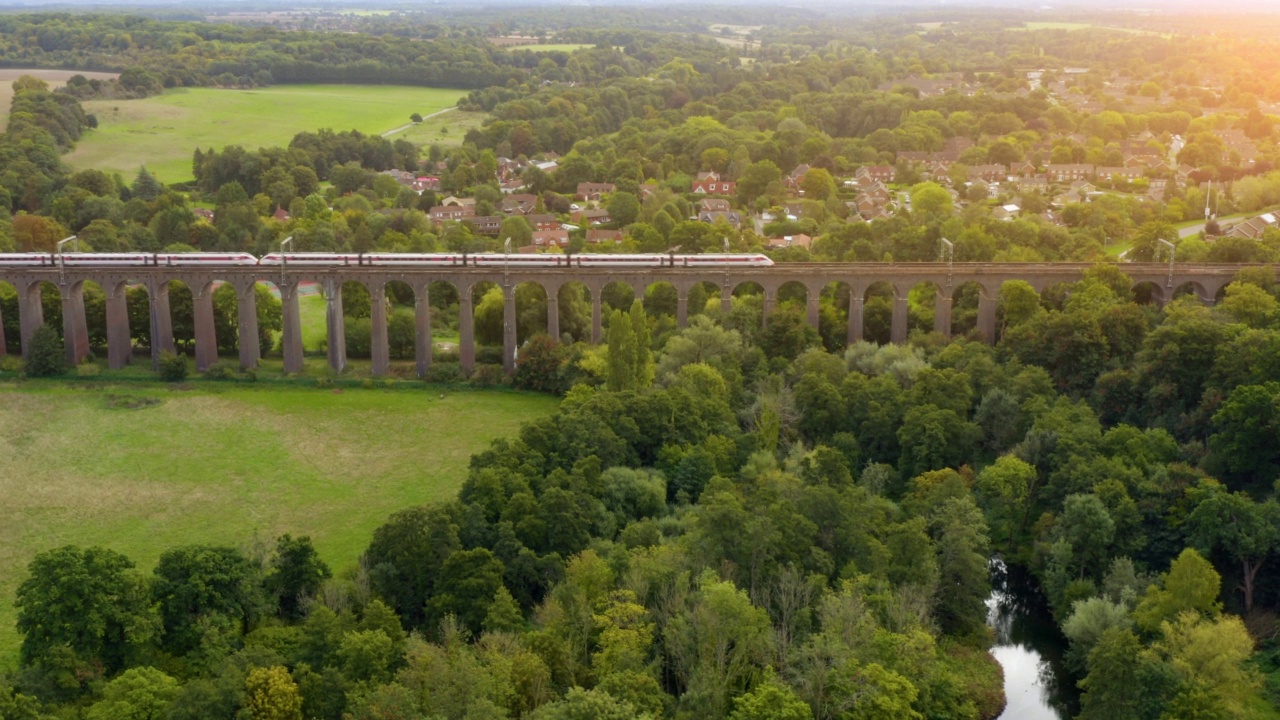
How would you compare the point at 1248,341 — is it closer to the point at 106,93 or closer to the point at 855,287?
the point at 855,287

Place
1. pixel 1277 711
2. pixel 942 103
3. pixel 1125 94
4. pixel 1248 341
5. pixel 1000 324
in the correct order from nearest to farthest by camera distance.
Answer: pixel 1277 711 < pixel 1248 341 < pixel 1000 324 < pixel 942 103 < pixel 1125 94

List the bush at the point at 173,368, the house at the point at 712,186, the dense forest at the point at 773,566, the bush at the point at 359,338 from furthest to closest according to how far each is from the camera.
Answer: the house at the point at 712,186, the bush at the point at 359,338, the bush at the point at 173,368, the dense forest at the point at 773,566

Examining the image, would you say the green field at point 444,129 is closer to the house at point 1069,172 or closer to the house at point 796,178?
the house at point 796,178

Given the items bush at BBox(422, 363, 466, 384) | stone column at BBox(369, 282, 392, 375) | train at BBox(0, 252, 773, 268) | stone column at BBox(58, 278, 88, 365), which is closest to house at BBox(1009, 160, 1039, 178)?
train at BBox(0, 252, 773, 268)

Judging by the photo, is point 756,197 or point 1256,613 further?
point 756,197

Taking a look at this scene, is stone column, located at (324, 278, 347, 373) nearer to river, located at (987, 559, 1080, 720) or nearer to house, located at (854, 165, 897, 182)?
river, located at (987, 559, 1080, 720)

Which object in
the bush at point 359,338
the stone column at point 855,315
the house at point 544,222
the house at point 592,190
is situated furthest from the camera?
the house at point 592,190

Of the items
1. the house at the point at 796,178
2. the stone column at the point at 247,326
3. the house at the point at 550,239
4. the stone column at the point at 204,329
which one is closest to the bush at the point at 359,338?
the stone column at the point at 247,326

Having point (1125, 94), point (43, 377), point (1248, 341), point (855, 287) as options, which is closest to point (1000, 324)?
point (855, 287)
